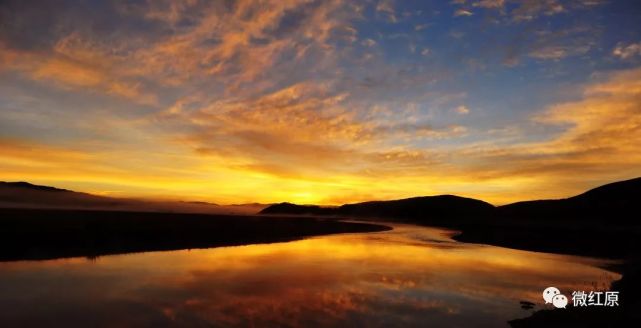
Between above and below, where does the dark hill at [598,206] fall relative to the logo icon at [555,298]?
above

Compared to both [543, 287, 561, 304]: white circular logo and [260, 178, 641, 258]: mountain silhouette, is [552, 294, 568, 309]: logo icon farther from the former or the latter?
[260, 178, 641, 258]: mountain silhouette

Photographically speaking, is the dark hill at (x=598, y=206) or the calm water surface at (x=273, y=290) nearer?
the calm water surface at (x=273, y=290)

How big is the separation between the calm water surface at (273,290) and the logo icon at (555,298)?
23.7 inches

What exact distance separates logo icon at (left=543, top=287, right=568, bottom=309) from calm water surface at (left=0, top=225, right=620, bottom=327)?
602 millimetres

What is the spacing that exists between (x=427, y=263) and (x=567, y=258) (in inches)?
580

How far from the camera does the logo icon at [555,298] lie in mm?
17453

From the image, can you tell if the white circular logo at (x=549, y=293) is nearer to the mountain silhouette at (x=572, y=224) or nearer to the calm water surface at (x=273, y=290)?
the calm water surface at (x=273, y=290)

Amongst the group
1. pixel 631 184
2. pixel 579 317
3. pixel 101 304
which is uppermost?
pixel 631 184

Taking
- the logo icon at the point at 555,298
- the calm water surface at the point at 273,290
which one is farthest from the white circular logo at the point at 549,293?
the calm water surface at the point at 273,290

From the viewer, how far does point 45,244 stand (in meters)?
29.8

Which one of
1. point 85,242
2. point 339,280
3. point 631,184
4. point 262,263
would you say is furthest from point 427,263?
point 631,184

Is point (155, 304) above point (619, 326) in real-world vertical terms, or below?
below

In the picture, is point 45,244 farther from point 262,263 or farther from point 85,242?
point 262,263

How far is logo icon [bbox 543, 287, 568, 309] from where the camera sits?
17.5m
